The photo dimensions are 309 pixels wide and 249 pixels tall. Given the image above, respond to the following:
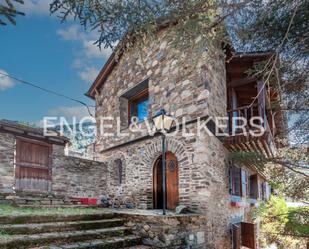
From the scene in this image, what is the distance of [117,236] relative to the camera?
19.4 ft

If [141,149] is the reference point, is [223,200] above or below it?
below

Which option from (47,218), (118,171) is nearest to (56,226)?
(47,218)

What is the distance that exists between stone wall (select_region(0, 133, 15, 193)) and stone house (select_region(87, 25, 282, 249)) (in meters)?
3.53

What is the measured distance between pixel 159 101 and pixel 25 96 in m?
13.4

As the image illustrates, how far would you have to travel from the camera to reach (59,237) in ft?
16.6

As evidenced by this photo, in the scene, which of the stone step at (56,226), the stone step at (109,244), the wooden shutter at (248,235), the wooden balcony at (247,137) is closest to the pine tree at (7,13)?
the stone step at (109,244)

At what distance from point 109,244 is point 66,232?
84 centimetres

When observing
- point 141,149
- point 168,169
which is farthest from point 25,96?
point 168,169

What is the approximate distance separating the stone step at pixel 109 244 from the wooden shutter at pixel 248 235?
4.84m

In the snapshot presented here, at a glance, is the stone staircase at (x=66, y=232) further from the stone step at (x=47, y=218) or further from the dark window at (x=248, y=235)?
the dark window at (x=248, y=235)

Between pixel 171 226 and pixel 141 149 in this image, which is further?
pixel 141 149

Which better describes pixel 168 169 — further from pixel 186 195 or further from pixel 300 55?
pixel 300 55

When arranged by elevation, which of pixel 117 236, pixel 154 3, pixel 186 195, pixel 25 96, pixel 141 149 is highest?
pixel 25 96

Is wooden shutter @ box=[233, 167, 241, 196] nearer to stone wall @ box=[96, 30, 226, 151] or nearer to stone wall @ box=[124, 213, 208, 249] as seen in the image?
stone wall @ box=[96, 30, 226, 151]
